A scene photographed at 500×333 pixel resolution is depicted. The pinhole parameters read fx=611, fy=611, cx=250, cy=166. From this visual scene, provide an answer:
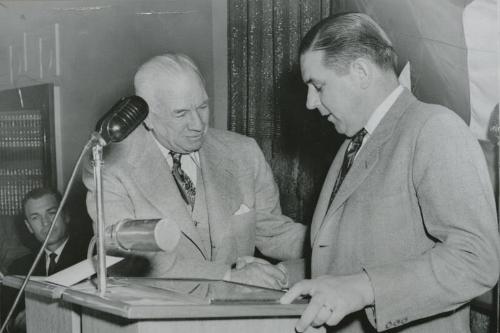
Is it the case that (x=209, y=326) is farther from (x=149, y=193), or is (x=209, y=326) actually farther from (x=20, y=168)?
(x=20, y=168)

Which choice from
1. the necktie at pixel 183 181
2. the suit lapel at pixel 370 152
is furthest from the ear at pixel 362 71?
the necktie at pixel 183 181

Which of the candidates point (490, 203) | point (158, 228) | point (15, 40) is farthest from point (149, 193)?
point (15, 40)

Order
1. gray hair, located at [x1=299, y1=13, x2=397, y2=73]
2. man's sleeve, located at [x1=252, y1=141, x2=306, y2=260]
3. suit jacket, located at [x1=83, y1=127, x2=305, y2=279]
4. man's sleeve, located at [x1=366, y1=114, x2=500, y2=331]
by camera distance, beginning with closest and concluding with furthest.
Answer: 1. man's sleeve, located at [x1=366, y1=114, x2=500, y2=331]
2. gray hair, located at [x1=299, y1=13, x2=397, y2=73]
3. suit jacket, located at [x1=83, y1=127, x2=305, y2=279]
4. man's sleeve, located at [x1=252, y1=141, x2=306, y2=260]

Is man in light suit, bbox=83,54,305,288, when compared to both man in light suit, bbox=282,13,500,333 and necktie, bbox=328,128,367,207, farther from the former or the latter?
man in light suit, bbox=282,13,500,333

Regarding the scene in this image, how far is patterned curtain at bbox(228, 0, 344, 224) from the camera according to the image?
314cm

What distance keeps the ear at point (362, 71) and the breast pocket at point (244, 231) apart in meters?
0.93

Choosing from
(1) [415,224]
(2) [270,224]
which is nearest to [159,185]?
(2) [270,224]

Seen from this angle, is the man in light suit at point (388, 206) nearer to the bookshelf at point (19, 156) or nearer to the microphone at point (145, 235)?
the microphone at point (145, 235)

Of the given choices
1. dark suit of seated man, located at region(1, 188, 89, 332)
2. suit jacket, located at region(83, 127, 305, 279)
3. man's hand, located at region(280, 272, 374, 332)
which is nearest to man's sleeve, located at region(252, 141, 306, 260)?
suit jacket, located at region(83, 127, 305, 279)

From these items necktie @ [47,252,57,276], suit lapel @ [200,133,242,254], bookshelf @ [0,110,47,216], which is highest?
suit lapel @ [200,133,242,254]

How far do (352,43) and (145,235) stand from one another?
84 centimetres

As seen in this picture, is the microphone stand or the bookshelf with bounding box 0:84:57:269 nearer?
the microphone stand

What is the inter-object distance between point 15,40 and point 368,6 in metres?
2.96

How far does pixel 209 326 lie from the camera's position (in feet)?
3.94
